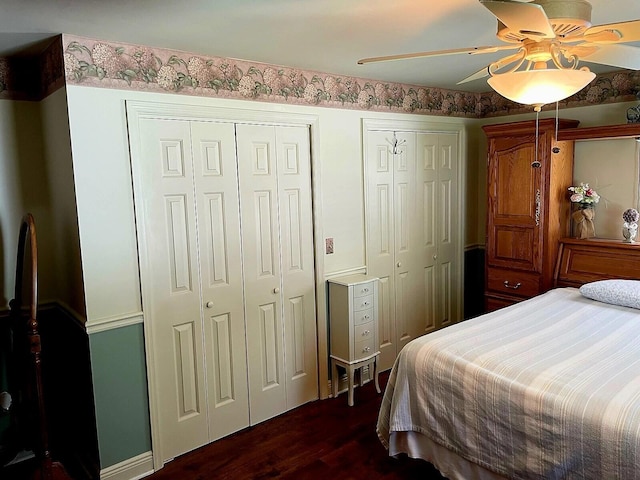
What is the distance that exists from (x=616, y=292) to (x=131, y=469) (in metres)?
3.09

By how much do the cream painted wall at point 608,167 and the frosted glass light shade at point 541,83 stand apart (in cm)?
240

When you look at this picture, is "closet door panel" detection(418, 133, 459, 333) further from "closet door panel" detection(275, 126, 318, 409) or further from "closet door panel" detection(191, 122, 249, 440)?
"closet door panel" detection(191, 122, 249, 440)

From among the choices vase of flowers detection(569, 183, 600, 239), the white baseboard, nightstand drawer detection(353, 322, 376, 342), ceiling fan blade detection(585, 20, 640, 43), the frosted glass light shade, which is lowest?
the white baseboard

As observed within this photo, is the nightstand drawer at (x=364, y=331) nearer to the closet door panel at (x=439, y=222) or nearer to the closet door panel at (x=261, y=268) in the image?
the closet door panel at (x=261, y=268)

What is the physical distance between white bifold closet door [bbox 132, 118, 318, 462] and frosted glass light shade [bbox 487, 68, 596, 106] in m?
1.69

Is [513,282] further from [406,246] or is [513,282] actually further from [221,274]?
[221,274]

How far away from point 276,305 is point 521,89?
2.10 metres

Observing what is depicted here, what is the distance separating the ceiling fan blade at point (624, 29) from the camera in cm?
154

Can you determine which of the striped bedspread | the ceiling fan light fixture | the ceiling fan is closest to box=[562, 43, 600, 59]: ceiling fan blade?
the ceiling fan

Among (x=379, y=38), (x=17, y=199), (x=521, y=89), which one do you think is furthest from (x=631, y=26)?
(x=17, y=199)

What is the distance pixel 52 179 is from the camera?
2.78 m

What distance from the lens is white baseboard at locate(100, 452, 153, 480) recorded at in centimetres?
262

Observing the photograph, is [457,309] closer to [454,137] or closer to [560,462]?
[454,137]

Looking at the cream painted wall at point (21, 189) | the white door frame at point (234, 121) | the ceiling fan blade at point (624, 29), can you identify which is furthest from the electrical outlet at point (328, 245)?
the ceiling fan blade at point (624, 29)
